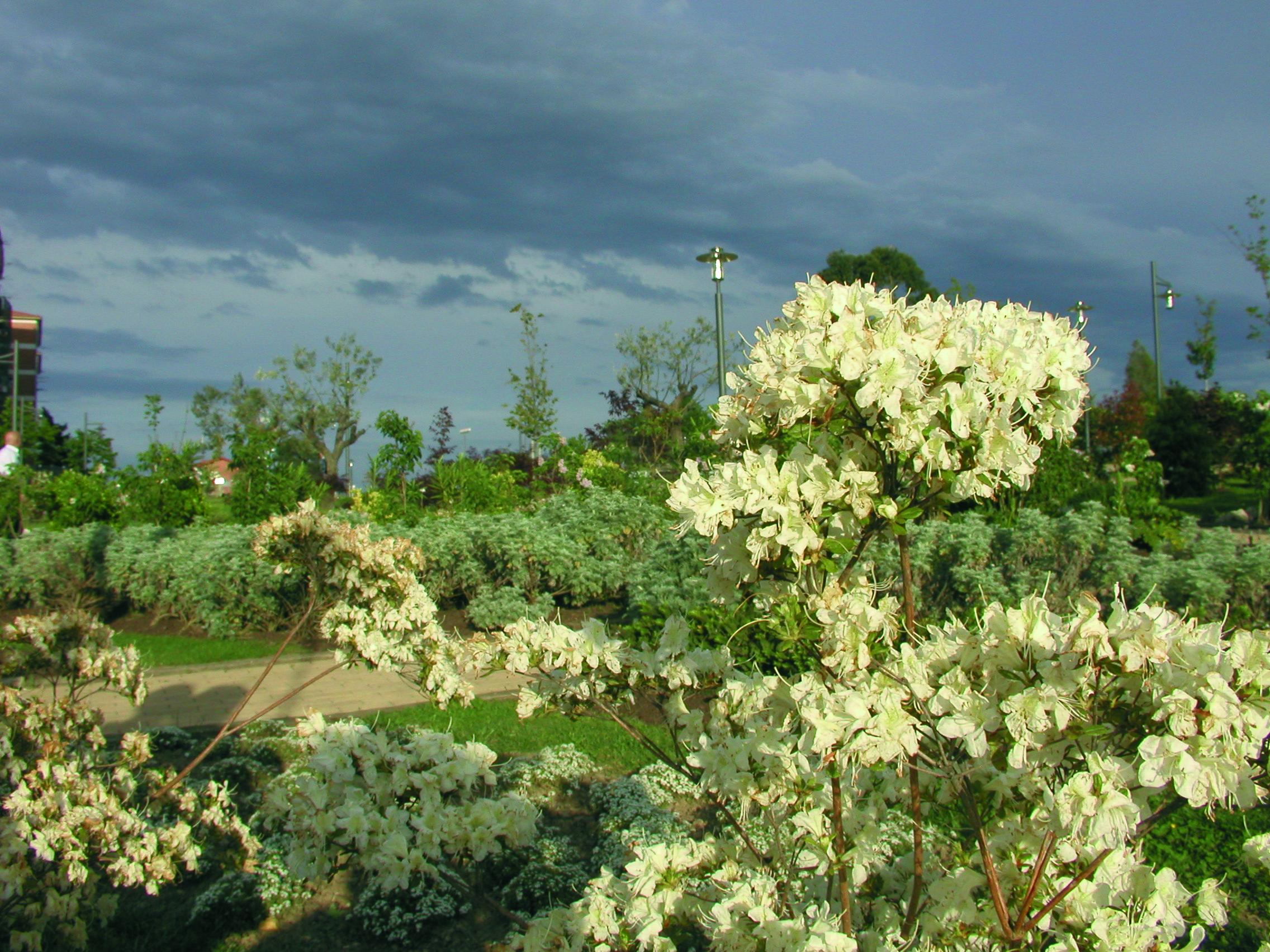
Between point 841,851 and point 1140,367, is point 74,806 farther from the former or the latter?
point 1140,367

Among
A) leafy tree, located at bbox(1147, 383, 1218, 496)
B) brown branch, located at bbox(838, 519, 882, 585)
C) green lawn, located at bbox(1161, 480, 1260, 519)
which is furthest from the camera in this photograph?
leafy tree, located at bbox(1147, 383, 1218, 496)

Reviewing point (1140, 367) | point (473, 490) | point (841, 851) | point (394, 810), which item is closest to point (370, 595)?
point (394, 810)

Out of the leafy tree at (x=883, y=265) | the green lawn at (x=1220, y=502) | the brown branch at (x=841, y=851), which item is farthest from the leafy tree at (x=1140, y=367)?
the brown branch at (x=841, y=851)

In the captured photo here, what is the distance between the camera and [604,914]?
2080 millimetres

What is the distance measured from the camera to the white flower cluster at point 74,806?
2707 mm

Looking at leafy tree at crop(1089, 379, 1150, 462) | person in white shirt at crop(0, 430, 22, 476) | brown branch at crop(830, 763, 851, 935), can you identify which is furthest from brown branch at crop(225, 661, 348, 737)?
leafy tree at crop(1089, 379, 1150, 462)

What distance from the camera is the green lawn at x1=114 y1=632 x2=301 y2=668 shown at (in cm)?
799

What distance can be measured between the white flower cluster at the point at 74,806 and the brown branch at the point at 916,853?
2400 millimetres

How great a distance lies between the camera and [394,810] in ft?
7.93

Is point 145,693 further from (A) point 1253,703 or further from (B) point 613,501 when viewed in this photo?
(B) point 613,501

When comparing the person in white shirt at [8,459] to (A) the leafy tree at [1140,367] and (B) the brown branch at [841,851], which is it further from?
(A) the leafy tree at [1140,367]

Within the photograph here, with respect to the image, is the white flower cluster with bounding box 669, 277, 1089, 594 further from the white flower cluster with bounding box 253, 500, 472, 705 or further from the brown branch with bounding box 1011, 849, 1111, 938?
the white flower cluster with bounding box 253, 500, 472, 705

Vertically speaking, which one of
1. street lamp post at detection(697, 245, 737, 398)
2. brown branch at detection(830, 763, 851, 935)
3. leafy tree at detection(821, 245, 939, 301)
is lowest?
brown branch at detection(830, 763, 851, 935)

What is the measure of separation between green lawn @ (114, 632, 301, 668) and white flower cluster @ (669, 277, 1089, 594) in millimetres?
7305
